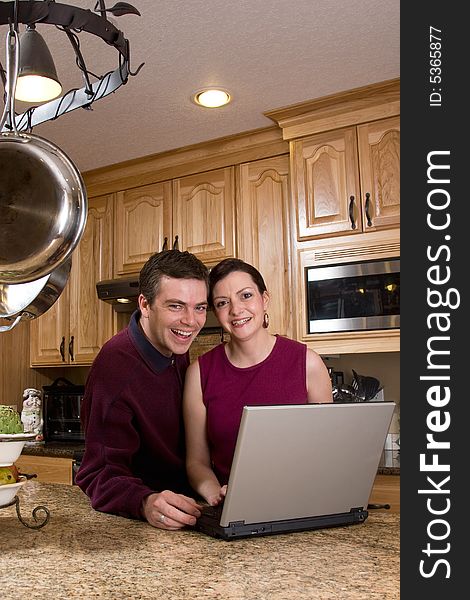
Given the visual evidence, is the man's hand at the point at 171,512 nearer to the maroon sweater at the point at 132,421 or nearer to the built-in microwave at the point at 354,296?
the maroon sweater at the point at 132,421

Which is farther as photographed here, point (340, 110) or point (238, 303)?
point (340, 110)

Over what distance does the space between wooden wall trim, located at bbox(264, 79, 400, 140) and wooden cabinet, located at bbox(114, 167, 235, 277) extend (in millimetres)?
443

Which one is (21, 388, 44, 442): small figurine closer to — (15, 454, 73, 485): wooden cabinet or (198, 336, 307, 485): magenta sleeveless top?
(15, 454, 73, 485): wooden cabinet

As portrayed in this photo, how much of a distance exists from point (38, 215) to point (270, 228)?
2.29 meters

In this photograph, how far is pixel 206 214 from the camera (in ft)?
11.3

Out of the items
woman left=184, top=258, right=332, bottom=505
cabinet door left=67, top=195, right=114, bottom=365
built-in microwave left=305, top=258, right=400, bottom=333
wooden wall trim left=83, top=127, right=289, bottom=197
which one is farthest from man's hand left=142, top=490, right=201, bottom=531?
cabinet door left=67, top=195, right=114, bottom=365

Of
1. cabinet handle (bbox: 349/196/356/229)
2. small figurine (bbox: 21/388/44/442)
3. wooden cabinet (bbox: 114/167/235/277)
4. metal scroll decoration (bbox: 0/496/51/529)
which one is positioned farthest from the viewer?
small figurine (bbox: 21/388/44/442)

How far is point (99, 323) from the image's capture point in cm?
383

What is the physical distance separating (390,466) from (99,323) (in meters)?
1.87

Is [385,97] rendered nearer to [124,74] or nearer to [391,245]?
[391,245]

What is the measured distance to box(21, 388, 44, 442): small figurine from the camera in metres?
3.96

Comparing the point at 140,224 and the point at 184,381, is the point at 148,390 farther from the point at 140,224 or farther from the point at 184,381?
the point at 140,224

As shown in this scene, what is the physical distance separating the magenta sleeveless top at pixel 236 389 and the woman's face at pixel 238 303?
93 mm

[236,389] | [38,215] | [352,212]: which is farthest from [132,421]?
[352,212]
